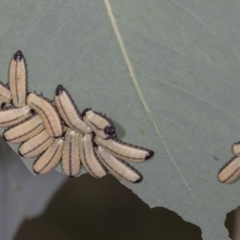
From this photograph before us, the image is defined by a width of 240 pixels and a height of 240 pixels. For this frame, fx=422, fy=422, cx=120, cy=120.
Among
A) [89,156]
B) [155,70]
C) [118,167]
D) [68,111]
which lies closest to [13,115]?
[68,111]

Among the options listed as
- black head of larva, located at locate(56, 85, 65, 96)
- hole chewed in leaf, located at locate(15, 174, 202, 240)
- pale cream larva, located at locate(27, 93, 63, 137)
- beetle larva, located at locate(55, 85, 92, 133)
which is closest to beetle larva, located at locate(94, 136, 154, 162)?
beetle larva, located at locate(55, 85, 92, 133)

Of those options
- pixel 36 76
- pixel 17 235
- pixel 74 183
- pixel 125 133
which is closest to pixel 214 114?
pixel 125 133

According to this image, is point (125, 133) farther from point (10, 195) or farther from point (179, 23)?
point (10, 195)

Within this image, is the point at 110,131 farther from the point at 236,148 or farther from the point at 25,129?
the point at 236,148

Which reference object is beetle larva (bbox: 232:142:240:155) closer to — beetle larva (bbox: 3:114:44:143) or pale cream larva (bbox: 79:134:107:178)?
pale cream larva (bbox: 79:134:107:178)

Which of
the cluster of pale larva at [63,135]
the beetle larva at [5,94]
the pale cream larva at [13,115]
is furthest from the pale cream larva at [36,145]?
the beetle larva at [5,94]

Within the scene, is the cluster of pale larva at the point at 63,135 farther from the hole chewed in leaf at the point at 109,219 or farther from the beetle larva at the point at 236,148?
the hole chewed in leaf at the point at 109,219
